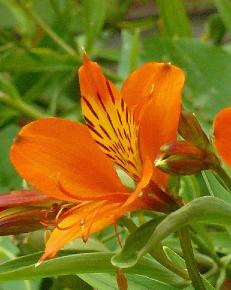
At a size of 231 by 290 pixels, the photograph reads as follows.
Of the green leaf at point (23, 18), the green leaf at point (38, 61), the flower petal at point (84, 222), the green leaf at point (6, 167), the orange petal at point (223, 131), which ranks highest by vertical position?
the orange petal at point (223, 131)

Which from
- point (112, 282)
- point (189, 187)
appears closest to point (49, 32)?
point (189, 187)

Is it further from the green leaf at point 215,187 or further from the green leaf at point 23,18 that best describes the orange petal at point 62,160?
the green leaf at point 23,18

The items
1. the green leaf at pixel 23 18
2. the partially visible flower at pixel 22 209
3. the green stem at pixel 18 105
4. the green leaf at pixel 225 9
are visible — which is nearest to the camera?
the partially visible flower at pixel 22 209

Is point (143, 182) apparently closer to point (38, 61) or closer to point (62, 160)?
point (62, 160)

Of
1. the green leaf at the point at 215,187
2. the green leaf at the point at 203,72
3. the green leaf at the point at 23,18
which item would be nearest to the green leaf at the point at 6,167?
the green leaf at the point at 23,18

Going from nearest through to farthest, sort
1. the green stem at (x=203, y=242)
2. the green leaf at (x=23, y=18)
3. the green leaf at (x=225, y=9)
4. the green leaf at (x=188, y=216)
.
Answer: the green leaf at (x=188, y=216), the green stem at (x=203, y=242), the green leaf at (x=225, y=9), the green leaf at (x=23, y=18)
